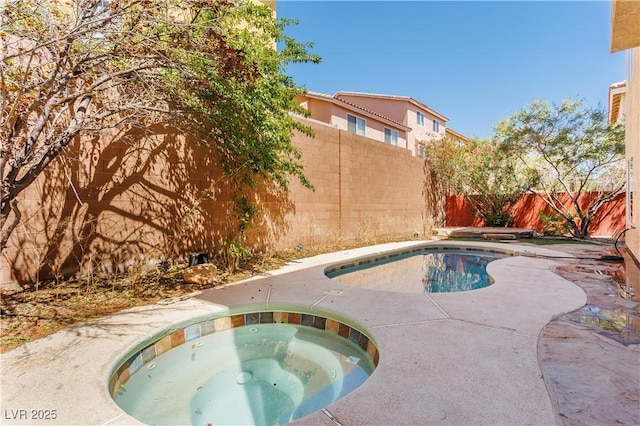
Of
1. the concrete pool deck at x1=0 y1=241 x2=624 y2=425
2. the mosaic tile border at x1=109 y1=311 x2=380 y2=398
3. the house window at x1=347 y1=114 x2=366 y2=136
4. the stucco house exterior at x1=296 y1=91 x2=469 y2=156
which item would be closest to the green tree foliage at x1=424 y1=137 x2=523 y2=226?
the stucco house exterior at x1=296 y1=91 x2=469 y2=156

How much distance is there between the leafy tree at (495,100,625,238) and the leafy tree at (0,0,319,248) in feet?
29.5

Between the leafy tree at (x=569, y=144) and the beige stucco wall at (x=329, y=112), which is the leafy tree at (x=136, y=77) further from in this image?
the beige stucco wall at (x=329, y=112)

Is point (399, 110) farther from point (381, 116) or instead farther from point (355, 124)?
point (355, 124)

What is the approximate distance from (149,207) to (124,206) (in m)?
0.39

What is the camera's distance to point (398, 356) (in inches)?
95.2

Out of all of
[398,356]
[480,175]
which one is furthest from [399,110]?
[398,356]

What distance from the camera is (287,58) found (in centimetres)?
585

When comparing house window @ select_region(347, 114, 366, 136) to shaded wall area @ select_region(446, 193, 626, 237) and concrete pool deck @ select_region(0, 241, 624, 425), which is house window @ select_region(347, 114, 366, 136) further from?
concrete pool deck @ select_region(0, 241, 624, 425)

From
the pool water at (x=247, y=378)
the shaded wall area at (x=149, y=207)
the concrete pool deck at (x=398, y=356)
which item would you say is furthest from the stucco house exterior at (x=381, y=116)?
the pool water at (x=247, y=378)

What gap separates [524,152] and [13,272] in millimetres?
14594

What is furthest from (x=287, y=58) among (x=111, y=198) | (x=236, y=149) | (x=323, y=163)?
(x=111, y=198)

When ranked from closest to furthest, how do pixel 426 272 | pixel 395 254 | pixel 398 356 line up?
pixel 398 356, pixel 426 272, pixel 395 254

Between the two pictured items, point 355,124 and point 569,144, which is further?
point 355,124

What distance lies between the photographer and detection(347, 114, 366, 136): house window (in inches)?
657
